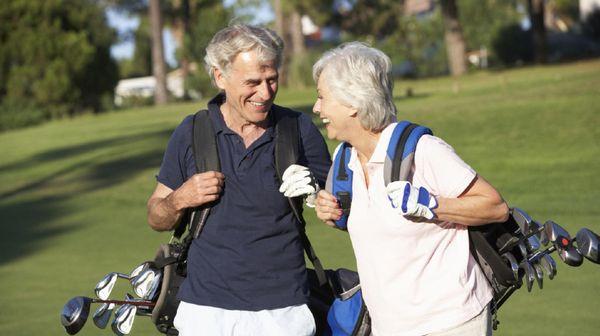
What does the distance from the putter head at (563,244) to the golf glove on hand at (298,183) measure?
2.96ft

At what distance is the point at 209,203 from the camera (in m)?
4.70

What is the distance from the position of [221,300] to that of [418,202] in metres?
1.09

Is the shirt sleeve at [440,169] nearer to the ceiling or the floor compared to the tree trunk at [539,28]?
nearer to the ceiling

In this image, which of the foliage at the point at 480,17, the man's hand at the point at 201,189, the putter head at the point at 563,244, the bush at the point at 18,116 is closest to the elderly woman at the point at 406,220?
the putter head at the point at 563,244

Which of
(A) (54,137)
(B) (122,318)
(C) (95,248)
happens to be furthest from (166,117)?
(B) (122,318)

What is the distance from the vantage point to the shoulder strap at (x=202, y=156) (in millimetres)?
4707

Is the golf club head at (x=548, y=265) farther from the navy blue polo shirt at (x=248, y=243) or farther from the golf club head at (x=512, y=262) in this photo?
the navy blue polo shirt at (x=248, y=243)

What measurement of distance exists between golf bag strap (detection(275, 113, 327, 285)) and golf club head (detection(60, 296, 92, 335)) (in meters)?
0.93

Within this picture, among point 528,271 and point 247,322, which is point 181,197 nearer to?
point 247,322

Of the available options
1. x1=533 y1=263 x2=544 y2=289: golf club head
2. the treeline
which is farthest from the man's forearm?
the treeline

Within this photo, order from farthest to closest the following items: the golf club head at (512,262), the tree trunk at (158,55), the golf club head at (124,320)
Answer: the tree trunk at (158,55), the golf club head at (124,320), the golf club head at (512,262)

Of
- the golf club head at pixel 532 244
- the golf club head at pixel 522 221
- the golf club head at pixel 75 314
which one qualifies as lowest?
the golf club head at pixel 75 314

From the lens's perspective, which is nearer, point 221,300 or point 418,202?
point 418,202

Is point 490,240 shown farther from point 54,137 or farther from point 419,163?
point 54,137
